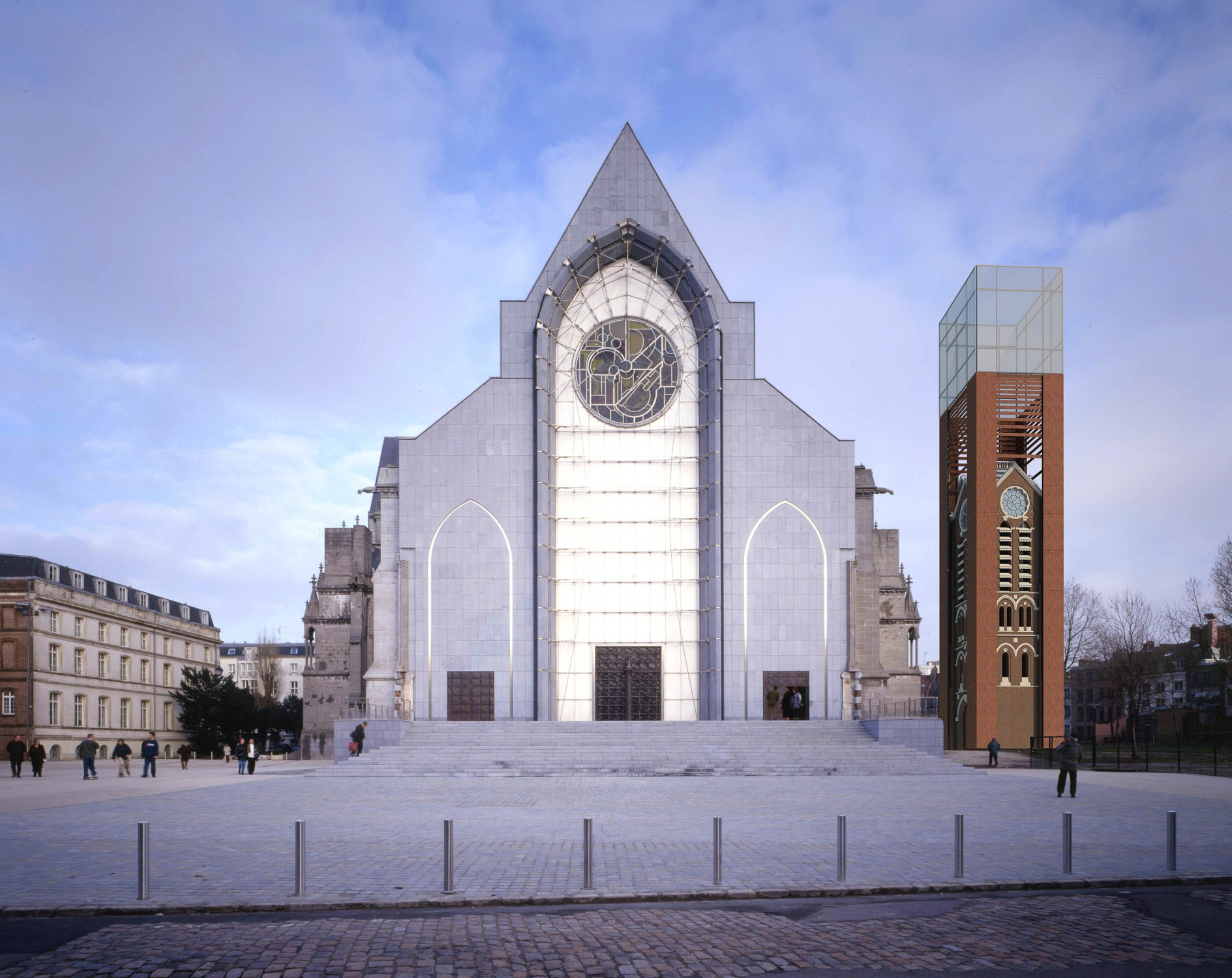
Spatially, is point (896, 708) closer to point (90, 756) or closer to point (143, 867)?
point (90, 756)

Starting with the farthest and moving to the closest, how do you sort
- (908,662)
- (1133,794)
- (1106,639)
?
(1106,639)
(908,662)
(1133,794)

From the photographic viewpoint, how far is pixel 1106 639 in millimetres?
67938

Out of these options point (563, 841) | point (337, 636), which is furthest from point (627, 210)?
point (563, 841)

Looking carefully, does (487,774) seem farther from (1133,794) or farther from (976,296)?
(976,296)

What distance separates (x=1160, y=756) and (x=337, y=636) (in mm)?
41158

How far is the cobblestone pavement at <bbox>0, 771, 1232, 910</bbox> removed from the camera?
39.0 feet

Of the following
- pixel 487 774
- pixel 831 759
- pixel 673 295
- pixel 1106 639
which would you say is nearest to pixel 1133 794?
pixel 831 759

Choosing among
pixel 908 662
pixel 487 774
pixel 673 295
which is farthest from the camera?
pixel 908 662

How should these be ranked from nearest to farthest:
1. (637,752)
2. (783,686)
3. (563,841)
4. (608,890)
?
(608,890) → (563,841) → (637,752) → (783,686)

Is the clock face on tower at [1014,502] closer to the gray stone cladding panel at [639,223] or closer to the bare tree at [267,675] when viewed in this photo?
the gray stone cladding panel at [639,223]

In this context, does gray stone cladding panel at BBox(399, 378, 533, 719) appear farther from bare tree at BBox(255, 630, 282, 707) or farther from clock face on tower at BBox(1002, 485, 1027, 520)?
bare tree at BBox(255, 630, 282, 707)

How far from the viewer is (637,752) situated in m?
33.9

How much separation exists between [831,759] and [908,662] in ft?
100

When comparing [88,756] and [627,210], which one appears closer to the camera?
[88,756]
